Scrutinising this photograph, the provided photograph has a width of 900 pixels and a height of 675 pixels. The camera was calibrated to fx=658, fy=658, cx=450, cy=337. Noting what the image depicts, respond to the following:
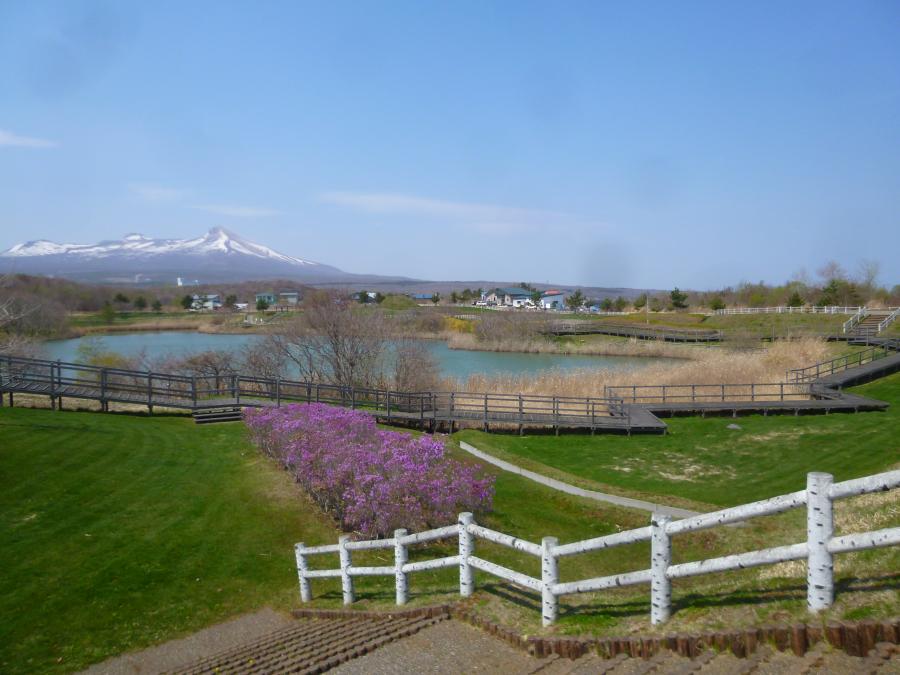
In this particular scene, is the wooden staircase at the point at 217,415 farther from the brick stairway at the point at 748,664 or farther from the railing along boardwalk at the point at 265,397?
the brick stairway at the point at 748,664

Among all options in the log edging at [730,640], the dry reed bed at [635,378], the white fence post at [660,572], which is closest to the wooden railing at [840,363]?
the dry reed bed at [635,378]

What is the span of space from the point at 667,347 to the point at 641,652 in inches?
2519

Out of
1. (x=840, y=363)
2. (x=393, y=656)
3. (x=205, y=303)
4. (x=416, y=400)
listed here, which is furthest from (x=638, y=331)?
(x=205, y=303)

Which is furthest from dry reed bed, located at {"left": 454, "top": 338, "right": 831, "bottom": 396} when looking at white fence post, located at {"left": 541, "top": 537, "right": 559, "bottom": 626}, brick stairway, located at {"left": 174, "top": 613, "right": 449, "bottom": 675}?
white fence post, located at {"left": 541, "top": 537, "right": 559, "bottom": 626}

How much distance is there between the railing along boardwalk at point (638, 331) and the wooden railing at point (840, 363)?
24869 mm

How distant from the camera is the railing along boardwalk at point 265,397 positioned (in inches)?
798

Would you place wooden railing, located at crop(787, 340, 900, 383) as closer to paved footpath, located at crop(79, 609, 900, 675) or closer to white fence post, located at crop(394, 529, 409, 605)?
white fence post, located at crop(394, 529, 409, 605)

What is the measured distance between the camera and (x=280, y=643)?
285 inches

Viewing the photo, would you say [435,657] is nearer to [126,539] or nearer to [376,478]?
[376,478]

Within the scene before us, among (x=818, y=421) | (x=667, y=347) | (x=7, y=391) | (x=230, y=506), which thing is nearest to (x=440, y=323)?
(x=667, y=347)

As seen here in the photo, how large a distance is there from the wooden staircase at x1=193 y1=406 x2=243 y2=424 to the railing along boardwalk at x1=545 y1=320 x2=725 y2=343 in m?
58.5

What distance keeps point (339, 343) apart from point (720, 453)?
19.3 m

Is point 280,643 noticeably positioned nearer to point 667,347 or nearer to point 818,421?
point 818,421

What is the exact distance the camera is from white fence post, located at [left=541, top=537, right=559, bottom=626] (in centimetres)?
579
